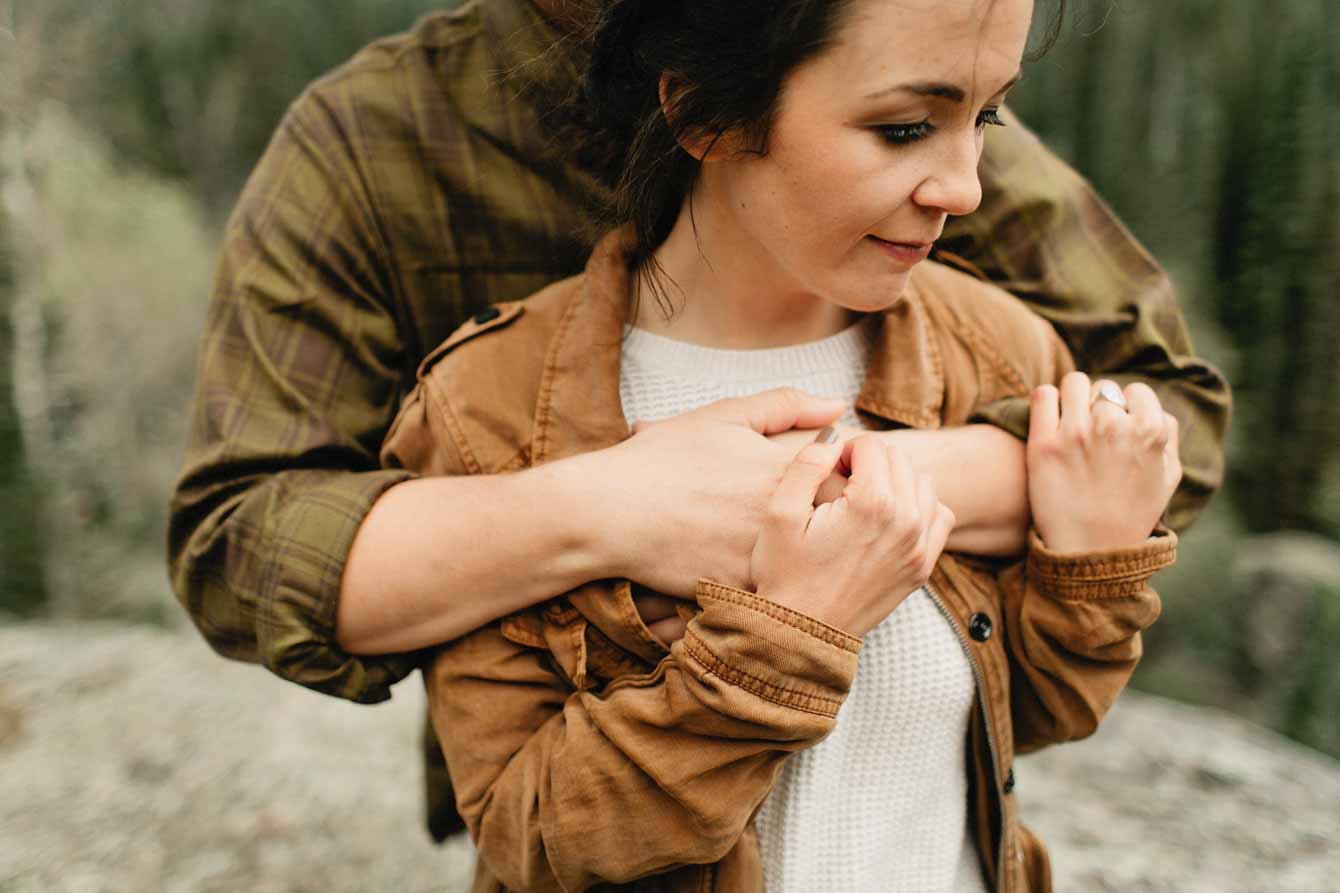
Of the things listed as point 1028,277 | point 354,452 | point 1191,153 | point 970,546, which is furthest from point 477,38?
point 1191,153

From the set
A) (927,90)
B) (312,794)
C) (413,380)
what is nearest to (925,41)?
(927,90)

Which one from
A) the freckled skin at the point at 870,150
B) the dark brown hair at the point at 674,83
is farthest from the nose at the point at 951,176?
the dark brown hair at the point at 674,83

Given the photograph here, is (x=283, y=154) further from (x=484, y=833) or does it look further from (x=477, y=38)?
(x=484, y=833)

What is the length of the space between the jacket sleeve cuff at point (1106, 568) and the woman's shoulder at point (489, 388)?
55 cm

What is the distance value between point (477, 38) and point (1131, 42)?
12.0 ft

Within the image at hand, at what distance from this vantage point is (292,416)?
1.27 meters

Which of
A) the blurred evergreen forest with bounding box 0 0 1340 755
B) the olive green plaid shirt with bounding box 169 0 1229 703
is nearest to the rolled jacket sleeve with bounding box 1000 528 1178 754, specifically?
the olive green plaid shirt with bounding box 169 0 1229 703

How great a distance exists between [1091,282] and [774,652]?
797mm

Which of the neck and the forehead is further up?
the forehead

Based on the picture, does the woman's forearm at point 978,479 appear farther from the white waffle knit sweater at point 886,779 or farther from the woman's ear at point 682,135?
the woman's ear at point 682,135

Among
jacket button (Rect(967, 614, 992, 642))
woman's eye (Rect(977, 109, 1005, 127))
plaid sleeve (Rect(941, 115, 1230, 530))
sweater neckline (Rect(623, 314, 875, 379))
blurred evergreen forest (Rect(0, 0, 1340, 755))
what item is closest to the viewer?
woman's eye (Rect(977, 109, 1005, 127))

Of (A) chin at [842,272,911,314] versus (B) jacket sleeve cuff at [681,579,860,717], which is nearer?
(B) jacket sleeve cuff at [681,579,860,717]

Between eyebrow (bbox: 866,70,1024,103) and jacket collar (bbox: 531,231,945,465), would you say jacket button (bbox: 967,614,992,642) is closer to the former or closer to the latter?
jacket collar (bbox: 531,231,945,465)

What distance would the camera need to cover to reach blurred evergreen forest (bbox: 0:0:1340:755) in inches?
150
